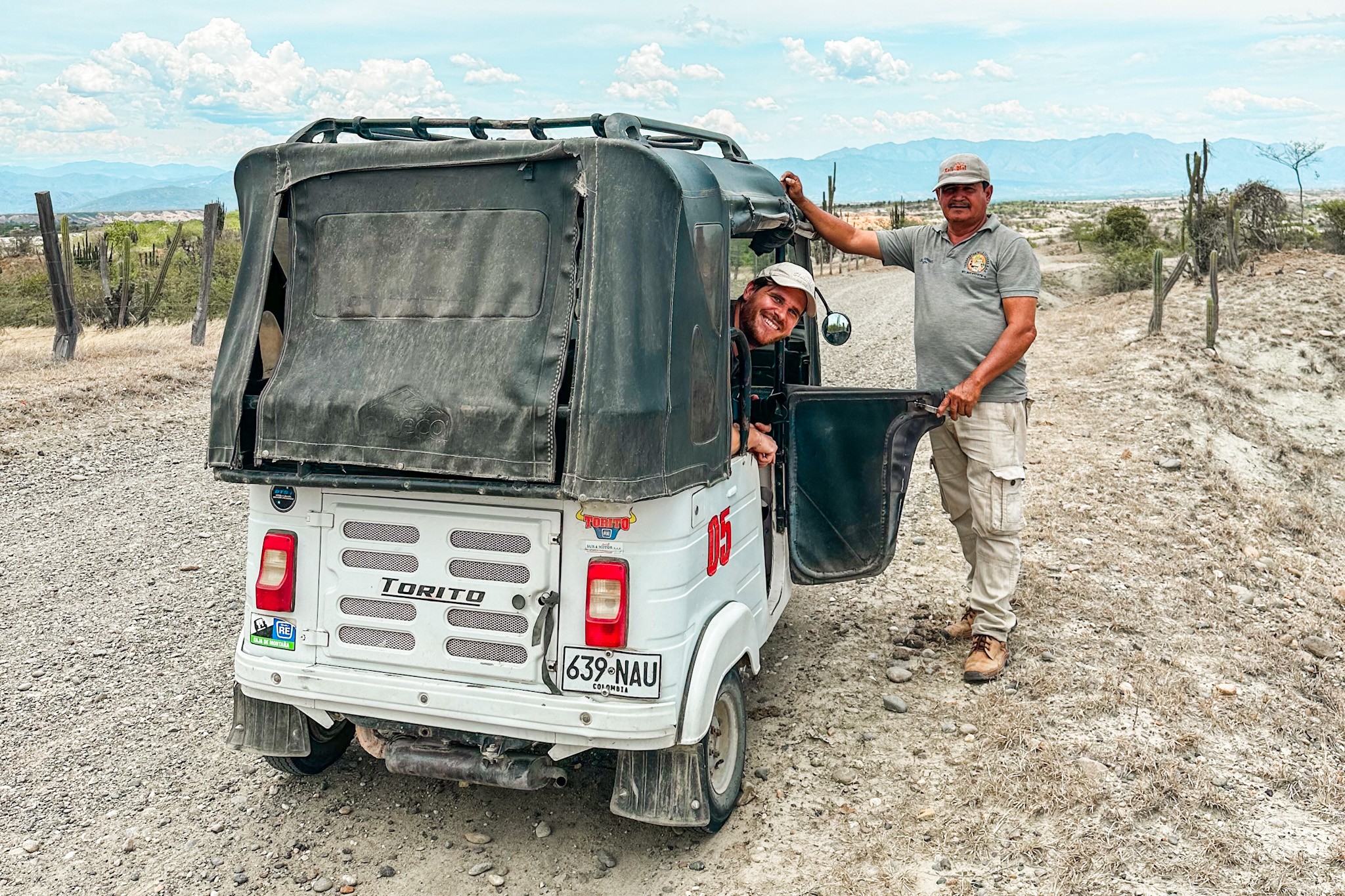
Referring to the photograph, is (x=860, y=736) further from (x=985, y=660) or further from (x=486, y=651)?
(x=486, y=651)

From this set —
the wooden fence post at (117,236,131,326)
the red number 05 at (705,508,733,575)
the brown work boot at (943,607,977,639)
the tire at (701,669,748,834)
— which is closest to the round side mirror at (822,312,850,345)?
the red number 05 at (705,508,733,575)

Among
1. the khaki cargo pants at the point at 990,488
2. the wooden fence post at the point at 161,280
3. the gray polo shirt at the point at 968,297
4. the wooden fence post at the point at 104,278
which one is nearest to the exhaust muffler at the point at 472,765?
the khaki cargo pants at the point at 990,488

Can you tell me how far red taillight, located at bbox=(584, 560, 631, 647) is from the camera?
334 cm

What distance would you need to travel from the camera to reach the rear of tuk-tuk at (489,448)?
3.32 m

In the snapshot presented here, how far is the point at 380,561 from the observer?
3.61 meters

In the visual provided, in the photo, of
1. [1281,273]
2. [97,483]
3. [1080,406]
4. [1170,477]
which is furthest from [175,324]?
[1281,273]

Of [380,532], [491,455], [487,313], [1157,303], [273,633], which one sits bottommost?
[273,633]

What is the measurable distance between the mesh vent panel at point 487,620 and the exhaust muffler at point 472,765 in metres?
0.45

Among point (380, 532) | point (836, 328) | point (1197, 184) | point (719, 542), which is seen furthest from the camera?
point (1197, 184)

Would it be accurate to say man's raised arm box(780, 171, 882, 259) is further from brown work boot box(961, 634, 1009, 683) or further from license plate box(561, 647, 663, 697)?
license plate box(561, 647, 663, 697)

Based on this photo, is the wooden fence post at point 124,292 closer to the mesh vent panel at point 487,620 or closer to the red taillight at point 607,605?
the mesh vent panel at point 487,620

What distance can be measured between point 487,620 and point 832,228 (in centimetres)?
286

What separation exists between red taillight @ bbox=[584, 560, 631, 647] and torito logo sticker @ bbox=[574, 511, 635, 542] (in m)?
0.08

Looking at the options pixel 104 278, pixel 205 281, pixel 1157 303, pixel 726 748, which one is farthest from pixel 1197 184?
pixel 726 748
